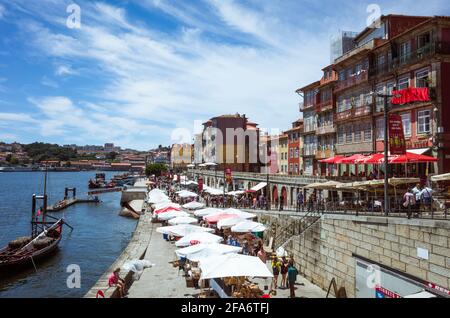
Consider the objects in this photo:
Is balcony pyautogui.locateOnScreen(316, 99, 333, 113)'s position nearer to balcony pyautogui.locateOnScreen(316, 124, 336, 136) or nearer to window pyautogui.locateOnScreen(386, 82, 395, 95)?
balcony pyautogui.locateOnScreen(316, 124, 336, 136)

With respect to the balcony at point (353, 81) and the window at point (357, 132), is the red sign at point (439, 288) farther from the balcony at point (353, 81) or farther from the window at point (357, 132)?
the window at point (357, 132)

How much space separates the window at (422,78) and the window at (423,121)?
1976 millimetres

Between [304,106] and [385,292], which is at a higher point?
[304,106]

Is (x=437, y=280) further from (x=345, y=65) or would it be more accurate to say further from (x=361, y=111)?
(x=345, y=65)

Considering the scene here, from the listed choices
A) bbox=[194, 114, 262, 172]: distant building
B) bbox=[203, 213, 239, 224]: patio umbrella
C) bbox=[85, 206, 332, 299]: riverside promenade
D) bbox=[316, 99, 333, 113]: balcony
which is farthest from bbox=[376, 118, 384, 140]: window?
bbox=[194, 114, 262, 172]: distant building

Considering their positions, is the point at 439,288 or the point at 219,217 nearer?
the point at 439,288

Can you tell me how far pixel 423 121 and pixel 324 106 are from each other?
19512 mm

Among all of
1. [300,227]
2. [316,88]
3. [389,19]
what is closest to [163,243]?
[300,227]

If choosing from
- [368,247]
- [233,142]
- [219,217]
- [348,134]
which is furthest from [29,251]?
[233,142]

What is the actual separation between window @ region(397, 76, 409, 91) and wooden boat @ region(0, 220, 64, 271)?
32.9 m

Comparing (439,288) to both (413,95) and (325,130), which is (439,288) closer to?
(413,95)

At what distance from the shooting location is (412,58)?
29438 mm

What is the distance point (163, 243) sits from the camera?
98.3ft

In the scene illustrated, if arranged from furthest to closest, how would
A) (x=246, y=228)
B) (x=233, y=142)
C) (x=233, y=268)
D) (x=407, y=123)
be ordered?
(x=233, y=142) < (x=407, y=123) < (x=246, y=228) < (x=233, y=268)
